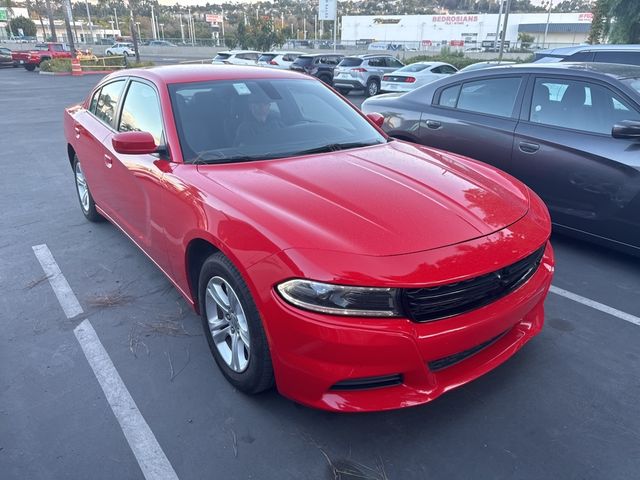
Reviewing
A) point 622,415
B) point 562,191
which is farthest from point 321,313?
point 562,191

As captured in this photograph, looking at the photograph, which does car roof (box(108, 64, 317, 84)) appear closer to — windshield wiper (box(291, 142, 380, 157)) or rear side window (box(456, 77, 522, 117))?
windshield wiper (box(291, 142, 380, 157))

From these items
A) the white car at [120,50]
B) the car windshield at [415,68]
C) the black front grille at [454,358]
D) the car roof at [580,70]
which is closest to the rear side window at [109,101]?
the black front grille at [454,358]

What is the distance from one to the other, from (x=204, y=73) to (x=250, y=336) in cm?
213

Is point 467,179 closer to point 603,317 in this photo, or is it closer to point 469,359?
point 469,359

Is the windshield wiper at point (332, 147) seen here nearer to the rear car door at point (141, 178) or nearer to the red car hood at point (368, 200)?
the red car hood at point (368, 200)

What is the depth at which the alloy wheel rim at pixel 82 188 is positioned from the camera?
4986 millimetres

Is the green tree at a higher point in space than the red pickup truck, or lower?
higher

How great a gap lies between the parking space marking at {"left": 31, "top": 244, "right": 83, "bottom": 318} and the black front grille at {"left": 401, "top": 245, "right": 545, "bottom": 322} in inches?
99.8

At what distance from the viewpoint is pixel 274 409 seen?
2.53 metres

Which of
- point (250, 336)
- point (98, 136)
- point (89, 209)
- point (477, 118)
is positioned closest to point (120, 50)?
point (89, 209)

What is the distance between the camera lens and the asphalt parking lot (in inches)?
86.6

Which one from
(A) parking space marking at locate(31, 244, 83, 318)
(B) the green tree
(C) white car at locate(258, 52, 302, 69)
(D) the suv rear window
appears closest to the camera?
(A) parking space marking at locate(31, 244, 83, 318)

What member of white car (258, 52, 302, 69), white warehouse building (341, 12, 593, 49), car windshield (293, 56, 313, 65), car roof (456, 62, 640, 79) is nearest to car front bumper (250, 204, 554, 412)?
car roof (456, 62, 640, 79)

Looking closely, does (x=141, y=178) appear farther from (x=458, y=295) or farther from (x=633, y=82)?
(x=633, y=82)
